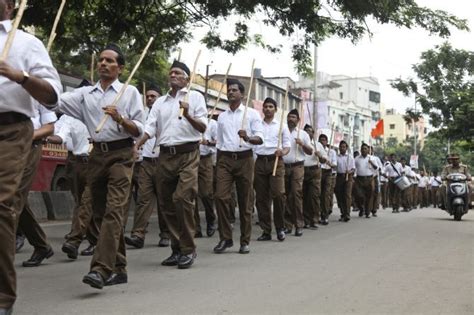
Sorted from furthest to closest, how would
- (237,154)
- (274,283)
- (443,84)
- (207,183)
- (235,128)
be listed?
1. (443,84)
2. (207,183)
3. (235,128)
4. (237,154)
5. (274,283)

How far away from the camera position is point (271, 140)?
9266mm

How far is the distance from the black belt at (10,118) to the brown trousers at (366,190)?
527 inches

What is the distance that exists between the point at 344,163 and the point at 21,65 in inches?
473

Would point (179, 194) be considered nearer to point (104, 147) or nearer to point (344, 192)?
point (104, 147)

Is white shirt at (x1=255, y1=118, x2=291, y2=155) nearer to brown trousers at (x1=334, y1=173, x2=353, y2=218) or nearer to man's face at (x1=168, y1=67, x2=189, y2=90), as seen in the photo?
man's face at (x1=168, y1=67, x2=189, y2=90)

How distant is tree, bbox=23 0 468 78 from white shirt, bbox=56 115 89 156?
519 cm

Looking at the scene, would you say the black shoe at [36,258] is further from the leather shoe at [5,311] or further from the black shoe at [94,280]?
the leather shoe at [5,311]

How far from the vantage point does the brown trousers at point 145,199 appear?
8242 mm

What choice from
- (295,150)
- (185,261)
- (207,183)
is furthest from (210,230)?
(185,261)

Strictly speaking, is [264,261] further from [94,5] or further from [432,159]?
[432,159]

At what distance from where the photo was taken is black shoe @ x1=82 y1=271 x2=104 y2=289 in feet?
15.8

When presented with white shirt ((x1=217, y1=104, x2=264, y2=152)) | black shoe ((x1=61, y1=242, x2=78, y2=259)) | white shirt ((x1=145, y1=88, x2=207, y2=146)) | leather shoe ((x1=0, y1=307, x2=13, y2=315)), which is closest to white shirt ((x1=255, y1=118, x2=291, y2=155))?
white shirt ((x1=217, y1=104, x2=264, y2=152))

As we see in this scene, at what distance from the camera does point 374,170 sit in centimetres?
1659

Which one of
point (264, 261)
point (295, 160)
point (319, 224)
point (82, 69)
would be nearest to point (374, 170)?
point (319, 224)
